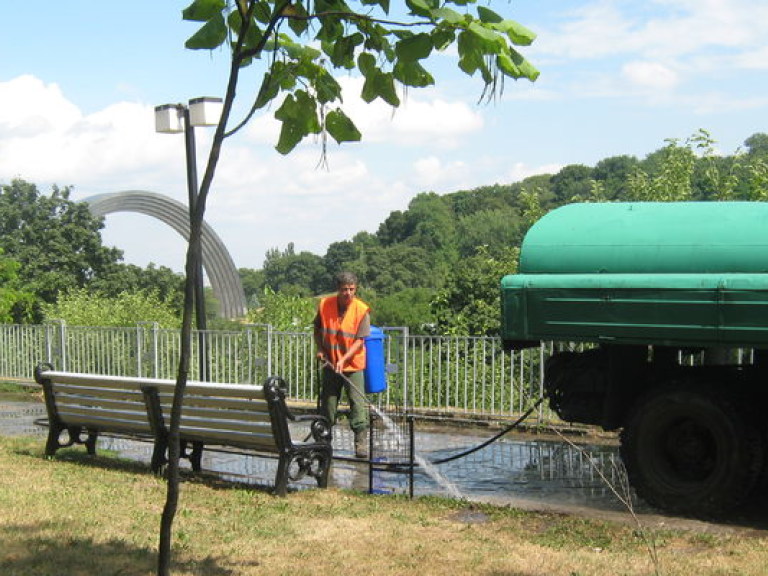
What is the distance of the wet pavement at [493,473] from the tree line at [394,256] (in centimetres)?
545

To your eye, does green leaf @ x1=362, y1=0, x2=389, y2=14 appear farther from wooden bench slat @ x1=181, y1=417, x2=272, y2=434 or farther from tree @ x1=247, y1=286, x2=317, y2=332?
tree @ x1=247, y1=286, x2=317, y2=332

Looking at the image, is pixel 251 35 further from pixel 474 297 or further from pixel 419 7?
pixel 474 297

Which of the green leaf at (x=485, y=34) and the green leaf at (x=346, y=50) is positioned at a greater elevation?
the green leaf at (x=346, y=50)

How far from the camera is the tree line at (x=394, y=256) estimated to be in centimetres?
1994

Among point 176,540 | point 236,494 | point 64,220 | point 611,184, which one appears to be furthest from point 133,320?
point 611,184

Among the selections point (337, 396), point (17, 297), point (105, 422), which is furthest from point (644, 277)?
point (17, 297)

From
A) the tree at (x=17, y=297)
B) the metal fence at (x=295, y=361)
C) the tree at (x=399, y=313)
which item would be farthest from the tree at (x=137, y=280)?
the metal fence at (x=295, y=361)

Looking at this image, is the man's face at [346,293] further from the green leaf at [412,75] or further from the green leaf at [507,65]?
the green leaf at [507,65]

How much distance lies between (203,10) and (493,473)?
6545 millimetres

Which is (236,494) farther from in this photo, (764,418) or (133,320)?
(133,320)

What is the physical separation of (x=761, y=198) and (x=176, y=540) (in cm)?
1223

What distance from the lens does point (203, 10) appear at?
16.6ft

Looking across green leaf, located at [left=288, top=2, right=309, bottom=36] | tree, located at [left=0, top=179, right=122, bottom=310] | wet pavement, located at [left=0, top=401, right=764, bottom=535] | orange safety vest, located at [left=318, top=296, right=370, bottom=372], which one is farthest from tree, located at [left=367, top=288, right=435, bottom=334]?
green leaf, located at [left=288, top=2, right=309, bottom=36]

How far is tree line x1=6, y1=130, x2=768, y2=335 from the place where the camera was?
785 inches
